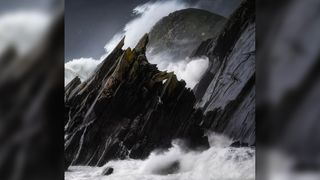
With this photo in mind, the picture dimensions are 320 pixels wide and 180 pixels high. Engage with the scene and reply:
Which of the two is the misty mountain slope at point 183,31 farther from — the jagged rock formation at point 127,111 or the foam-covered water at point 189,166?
the foam-covered water at point 189,166

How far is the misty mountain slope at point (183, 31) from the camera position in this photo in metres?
2.66

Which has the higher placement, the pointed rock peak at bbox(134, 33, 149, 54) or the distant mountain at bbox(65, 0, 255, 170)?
the pointed rock peak at bbox(134, 33, 149, 54)

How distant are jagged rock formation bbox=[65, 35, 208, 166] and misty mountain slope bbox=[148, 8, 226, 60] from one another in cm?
9

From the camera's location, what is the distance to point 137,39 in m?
2.65

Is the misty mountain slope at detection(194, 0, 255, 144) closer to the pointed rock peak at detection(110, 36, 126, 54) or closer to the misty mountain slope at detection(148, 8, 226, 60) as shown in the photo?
the misty mountain slope at detection(148, 8, 226, 60)

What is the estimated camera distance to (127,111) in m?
2.63

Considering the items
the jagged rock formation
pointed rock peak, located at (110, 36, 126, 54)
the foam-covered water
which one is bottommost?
the foam-covered water

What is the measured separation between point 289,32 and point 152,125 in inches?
35.4

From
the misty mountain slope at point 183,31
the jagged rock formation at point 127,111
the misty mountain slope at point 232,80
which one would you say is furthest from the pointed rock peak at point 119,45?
the misty mountain slope at point 232,80

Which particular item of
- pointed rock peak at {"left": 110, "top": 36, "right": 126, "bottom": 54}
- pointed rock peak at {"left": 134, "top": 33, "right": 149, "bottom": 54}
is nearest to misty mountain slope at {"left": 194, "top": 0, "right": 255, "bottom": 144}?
pointed rock peak at {"left": 134, "top": 33, "right": 149, "bottom": 54}

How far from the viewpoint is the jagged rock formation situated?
2.60 m

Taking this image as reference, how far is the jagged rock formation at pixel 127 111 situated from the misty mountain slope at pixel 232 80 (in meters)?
0.09

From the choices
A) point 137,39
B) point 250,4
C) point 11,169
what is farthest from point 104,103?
point 250,4

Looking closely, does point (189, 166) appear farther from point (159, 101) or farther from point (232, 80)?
point (232, 80)
